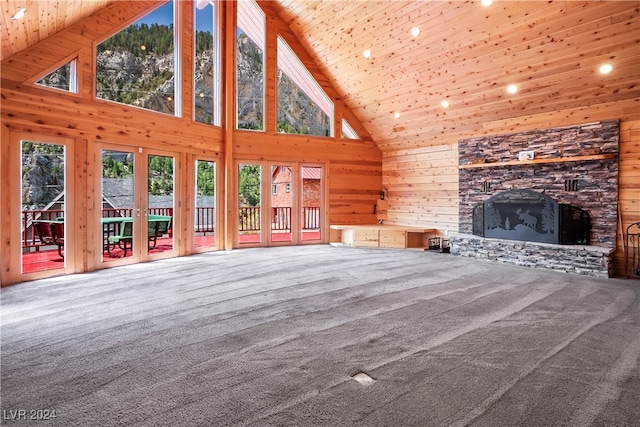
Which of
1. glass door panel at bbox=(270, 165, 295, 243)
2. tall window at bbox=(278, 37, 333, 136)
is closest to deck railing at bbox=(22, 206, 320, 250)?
glass door panel at bbox=(270, 165, 295, 243)

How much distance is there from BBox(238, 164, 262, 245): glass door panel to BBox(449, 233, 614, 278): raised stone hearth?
4466 mm

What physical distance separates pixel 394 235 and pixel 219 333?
6044 millimetres

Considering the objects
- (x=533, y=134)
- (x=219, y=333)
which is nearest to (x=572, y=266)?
(x=533, y=134)

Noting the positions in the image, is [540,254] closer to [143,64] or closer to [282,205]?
[282,205]

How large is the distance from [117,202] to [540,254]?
743 centimetres

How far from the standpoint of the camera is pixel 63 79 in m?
5.47

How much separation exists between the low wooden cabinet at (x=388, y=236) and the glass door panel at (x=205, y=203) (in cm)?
303

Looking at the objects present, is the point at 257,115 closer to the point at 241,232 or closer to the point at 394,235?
the point at 241,232

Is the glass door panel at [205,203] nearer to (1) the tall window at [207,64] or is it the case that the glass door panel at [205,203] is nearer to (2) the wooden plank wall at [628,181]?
(1) the tall window at [207,64]

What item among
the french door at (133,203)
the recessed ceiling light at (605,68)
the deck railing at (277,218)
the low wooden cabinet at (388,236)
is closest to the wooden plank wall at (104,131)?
the french door at (133,203)

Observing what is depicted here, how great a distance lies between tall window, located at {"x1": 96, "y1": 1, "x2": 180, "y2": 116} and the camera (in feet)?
19.9

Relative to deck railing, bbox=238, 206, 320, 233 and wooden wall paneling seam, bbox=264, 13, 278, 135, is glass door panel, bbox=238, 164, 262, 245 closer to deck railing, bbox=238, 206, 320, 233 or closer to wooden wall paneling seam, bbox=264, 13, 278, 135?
deck railing, bbox=238, 206, 320, 233

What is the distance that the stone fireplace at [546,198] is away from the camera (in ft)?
19.1

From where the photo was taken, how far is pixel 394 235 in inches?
335
